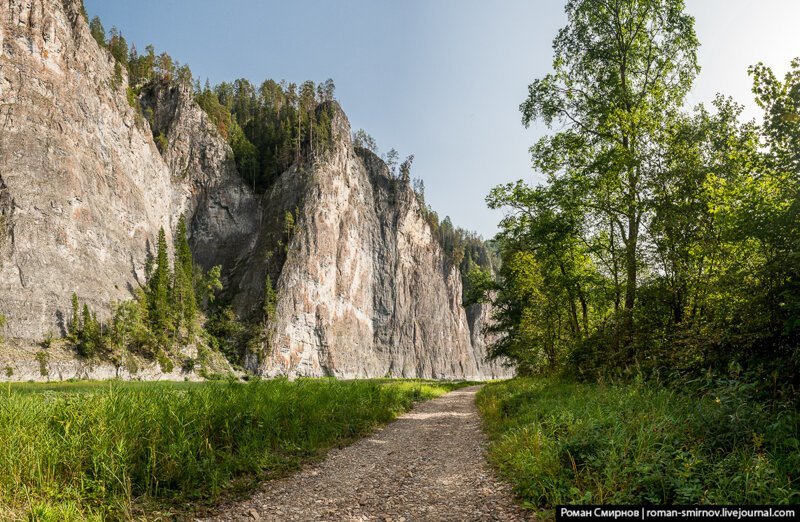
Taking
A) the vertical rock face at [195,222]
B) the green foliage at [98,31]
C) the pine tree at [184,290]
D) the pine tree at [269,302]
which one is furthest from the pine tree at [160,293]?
the green foliage at [98,31]

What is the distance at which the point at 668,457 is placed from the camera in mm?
4930

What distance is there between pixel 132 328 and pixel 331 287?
3643cm

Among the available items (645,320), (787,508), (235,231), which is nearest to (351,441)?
(787,508)

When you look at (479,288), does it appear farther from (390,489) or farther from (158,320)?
(158,320)

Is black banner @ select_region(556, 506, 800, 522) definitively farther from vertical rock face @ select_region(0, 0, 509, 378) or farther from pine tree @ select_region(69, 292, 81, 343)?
→ pine tree @ select_region(69, 292, 81, 343)

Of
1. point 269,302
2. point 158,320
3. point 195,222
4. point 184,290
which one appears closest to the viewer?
point 158,320

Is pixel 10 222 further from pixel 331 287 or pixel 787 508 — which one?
pixel 787 508

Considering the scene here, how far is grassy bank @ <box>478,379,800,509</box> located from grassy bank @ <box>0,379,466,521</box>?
169 inches

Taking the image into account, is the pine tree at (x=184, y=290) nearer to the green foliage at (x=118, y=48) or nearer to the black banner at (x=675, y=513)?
the green foliage at (x=118, y=48)

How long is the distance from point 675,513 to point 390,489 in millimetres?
3818

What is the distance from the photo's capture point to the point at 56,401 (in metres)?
6.50

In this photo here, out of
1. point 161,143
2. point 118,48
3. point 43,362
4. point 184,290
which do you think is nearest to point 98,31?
point 118,48

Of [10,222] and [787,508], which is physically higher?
[10,222]

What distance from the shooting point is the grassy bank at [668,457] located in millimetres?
4105
